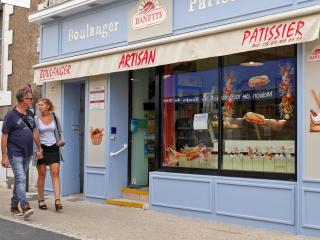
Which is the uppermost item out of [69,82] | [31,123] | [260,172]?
[69,82]

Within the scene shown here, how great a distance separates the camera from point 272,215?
6.09m

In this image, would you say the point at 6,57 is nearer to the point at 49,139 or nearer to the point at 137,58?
the point at 49,139

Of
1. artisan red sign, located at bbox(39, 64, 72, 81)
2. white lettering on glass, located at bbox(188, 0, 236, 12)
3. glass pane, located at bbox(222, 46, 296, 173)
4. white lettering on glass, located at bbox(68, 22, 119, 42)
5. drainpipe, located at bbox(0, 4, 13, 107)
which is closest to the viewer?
glass pane, located at bbox(222, 46, 296, 173)

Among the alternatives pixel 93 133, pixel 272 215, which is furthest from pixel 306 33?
pixel 93 133

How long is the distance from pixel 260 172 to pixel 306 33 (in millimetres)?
1934

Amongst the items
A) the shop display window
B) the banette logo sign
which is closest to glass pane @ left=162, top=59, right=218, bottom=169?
the shop display window

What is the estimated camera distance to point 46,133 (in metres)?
7.68

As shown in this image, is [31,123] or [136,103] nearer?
[31,123]

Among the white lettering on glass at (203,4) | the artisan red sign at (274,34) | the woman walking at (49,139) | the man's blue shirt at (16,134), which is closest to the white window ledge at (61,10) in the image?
the white lettering on glass at (203,4)

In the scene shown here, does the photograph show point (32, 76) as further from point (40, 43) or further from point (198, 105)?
point (198, 105)

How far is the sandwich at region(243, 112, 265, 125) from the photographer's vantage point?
6.65m

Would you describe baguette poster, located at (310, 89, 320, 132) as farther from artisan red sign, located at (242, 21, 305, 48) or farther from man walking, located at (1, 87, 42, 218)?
man walking, located at (1, 87, 42, 218)

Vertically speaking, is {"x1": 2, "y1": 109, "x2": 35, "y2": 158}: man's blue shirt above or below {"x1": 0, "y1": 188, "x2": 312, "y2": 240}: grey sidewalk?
above

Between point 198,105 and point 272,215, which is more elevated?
point 198,105
